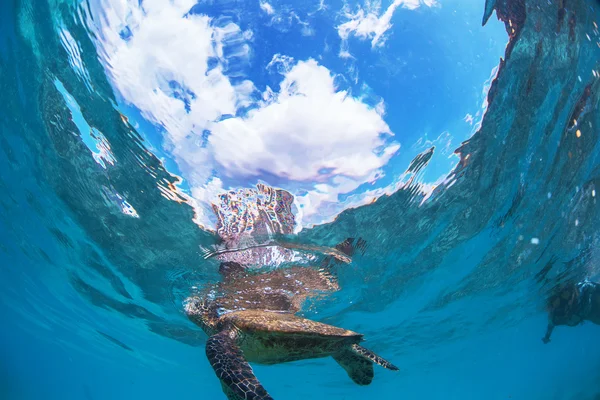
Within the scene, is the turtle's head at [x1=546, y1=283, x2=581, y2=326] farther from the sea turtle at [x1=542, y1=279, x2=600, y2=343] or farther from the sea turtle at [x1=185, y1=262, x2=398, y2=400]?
the sea turtle at [x1=185, y1=262, x2=398, y2=400]

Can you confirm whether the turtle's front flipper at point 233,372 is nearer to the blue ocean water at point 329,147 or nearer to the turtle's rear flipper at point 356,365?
the turtle's rear flipper at point 356,365

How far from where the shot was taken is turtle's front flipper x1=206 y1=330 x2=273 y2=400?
3857 millimetres

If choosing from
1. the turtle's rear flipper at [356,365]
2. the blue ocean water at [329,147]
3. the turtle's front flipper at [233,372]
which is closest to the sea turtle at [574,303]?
the blue ocean water at [329,147]

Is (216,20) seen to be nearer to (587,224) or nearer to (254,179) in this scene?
(254,179)

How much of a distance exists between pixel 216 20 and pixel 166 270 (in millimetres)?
10952

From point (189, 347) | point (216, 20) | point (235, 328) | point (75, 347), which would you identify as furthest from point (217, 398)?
point (216, 20)

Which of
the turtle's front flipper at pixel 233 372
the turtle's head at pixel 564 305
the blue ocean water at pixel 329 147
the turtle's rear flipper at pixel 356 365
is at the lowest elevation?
the turtle's front flipper at pixel 233 372

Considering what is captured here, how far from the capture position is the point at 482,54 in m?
6.21

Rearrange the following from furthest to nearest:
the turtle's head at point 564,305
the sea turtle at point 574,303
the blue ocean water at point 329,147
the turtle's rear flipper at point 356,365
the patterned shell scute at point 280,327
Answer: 1. the turtle's head at point 564,305
2. the sea turtle at point 574,303
3. the turtle's rear flipper at point 356,365
4. the patterned shell scute at point 280,327
5. the blue ocean water at point 329,147

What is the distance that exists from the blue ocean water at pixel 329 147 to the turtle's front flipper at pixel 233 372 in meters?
4.11

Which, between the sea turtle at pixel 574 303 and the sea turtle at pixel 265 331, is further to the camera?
the sea turtle at pixel 574 303

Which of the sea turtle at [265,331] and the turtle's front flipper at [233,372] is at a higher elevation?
the sea turtle at [265,331]

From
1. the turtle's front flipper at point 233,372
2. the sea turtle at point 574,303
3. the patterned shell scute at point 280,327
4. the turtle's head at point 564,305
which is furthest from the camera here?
the turtle's head at point 564,305

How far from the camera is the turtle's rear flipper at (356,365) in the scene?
291 inches
